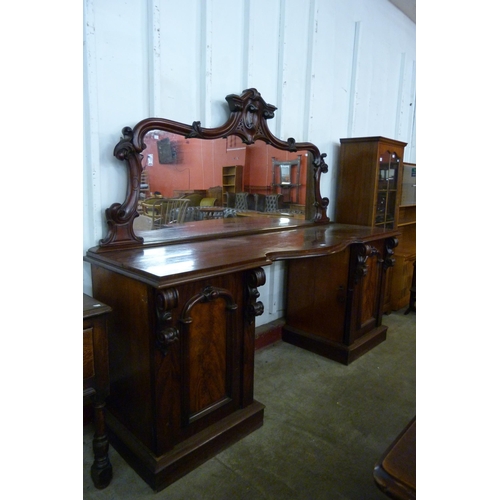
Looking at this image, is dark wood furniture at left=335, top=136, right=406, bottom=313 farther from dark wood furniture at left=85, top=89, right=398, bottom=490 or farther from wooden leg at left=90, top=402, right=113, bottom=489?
wooden leg at left=90, top=402, right=113, bottom=489

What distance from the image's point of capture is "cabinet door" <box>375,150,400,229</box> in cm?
347

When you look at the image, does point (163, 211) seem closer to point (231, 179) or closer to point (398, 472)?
point (231, 179)

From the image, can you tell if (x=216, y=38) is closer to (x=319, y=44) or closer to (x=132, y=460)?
(x=319, y=44)

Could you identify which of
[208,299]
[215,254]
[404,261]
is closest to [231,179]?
[215,254]

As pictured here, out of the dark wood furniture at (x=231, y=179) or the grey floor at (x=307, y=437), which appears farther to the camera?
the dark wood furniture at (x=231, y=179)

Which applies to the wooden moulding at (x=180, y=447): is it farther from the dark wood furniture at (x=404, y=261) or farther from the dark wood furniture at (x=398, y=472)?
the dark wood furniture at (x=404, y=261)

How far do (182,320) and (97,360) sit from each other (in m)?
0.39

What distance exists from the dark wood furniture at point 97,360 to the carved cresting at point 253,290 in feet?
2.37

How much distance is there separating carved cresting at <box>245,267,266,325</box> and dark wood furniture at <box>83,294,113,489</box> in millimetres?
721

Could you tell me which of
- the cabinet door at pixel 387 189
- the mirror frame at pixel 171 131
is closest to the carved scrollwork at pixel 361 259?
the cabinet door at pixel 387 189

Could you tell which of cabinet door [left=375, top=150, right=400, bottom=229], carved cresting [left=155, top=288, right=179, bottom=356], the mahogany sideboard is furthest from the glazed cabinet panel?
carved cresting [left=155, top=288, right=179, bottom=356]

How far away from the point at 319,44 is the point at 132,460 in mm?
3330

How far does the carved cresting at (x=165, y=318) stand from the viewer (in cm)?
155

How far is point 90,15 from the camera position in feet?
6.02
